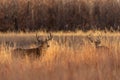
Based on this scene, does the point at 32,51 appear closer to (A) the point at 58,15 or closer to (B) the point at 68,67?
(B) the point at 68,67

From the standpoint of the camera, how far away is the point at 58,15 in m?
29.0

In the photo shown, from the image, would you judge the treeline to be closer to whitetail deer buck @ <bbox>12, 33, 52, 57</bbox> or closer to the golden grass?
whitetail deer buck @ <bbox>12, 33, 52, 57</bbox>

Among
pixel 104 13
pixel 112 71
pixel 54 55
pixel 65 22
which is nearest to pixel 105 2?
pixel 104 13

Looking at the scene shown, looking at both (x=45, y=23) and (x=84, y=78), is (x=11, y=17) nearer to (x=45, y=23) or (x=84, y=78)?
(x=45, y=23)

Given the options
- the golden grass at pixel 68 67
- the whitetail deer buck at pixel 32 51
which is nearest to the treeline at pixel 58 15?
the whitetail deer buck at pixel 32 51

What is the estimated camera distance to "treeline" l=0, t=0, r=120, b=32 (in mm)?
27797

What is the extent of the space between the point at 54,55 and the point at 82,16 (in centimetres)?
1653

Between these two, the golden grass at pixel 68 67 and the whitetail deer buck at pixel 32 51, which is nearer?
the golden grass at pixel 68 67

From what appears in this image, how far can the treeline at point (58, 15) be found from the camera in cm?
2780

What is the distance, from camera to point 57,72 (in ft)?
33.0

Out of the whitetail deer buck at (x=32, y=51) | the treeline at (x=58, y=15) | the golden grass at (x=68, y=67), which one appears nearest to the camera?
the golden grass at (x=68, y=67)

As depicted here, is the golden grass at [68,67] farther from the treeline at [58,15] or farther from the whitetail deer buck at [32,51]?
the treeline at [58,15]

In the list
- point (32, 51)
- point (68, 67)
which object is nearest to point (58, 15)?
point (32, 51)

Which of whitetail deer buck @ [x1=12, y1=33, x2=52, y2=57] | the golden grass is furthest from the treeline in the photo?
the golden grass
